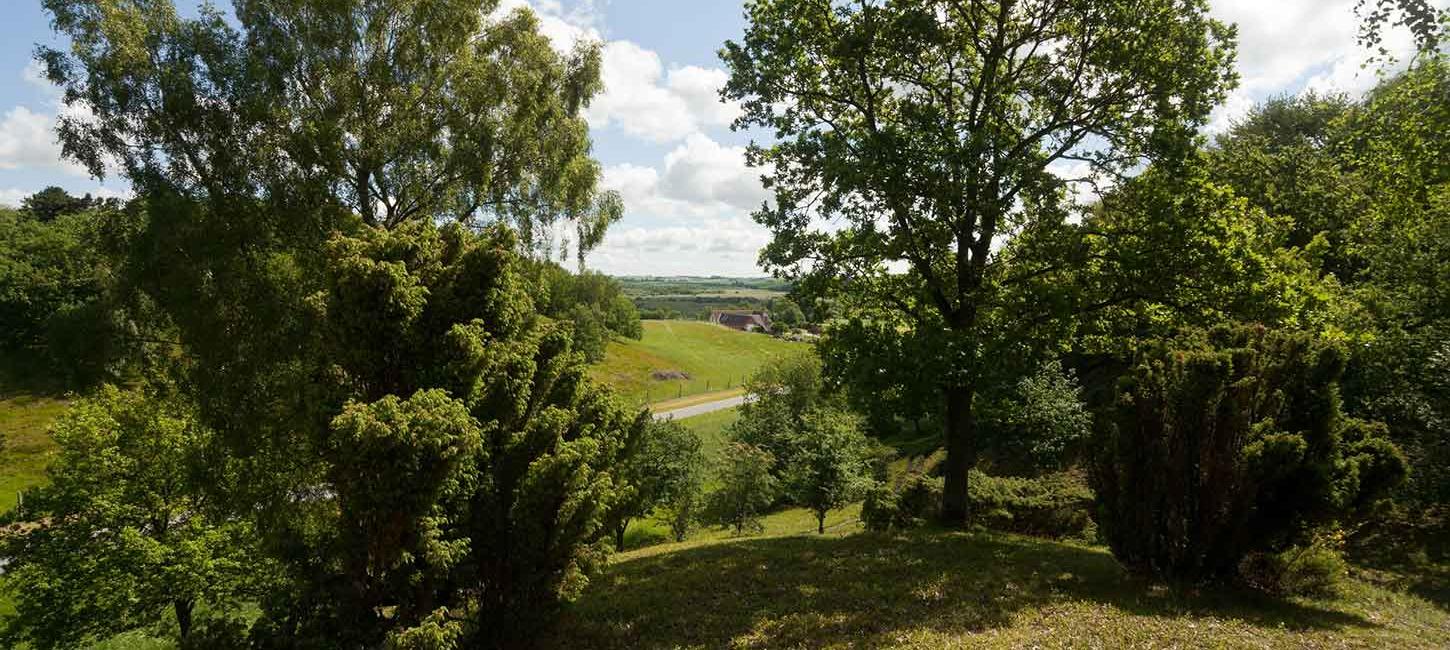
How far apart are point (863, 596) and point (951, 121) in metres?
10.3

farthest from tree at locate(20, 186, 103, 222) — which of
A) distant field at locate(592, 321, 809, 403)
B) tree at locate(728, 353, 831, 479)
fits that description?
tree at locate(728, 353, 831, 479)

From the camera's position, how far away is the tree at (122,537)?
15.7 m

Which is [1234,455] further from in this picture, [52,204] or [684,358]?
[52,204]

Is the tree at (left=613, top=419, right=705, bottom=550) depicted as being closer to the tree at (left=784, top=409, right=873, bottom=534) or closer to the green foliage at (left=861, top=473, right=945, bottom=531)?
the tree at (left=784, top=409, right=873, bottom=534)

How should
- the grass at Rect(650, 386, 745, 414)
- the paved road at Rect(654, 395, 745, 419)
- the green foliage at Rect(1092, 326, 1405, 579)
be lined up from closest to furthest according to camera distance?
the green foliage at Rect(1092, 326, 1405, 579)
the paved road at Rect(654, 395, 745, 419)
the grass at Rect(650, 386, 745, 414)

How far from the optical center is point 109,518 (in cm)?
1647

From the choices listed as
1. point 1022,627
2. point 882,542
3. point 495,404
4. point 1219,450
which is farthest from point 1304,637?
point 495,404

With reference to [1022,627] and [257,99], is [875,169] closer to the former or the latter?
[1022,627]

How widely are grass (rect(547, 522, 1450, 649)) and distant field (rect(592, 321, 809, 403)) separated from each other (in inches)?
2057

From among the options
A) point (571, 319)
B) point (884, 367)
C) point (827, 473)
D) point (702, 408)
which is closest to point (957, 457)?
point (884, 367)

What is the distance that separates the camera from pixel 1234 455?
10.6m

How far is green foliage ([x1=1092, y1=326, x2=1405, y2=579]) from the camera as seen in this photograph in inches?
406

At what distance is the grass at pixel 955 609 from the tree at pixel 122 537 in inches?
408

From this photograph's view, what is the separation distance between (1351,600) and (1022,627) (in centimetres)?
669
